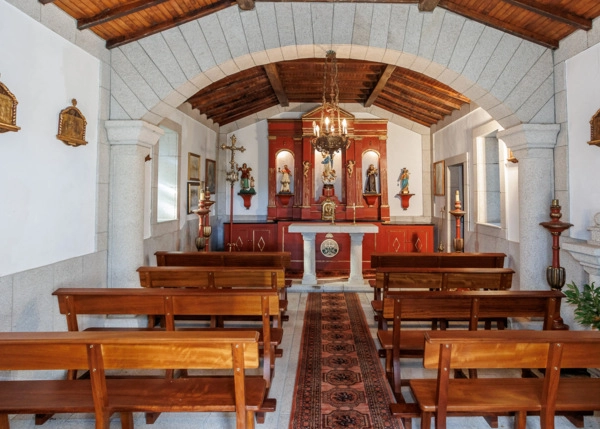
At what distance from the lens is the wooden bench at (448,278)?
4066 mm

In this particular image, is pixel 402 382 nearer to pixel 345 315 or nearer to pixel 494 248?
pixel 345 315

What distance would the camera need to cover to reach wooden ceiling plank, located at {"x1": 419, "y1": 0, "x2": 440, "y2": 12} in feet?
13.0

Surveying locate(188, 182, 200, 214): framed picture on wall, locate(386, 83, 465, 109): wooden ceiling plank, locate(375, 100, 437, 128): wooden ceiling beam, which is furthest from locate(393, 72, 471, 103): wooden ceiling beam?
locate(188, 182, 200, 214): framed picture on wall

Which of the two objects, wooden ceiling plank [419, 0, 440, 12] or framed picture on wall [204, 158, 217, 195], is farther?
framed picture on wall [204, 158, 217, 195]

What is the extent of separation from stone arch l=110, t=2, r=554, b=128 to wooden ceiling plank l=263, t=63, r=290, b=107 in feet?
6.85

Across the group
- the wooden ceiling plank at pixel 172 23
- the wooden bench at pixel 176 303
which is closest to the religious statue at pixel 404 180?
the wooden ceiling plank at pixel 172 23

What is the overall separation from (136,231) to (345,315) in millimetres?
2746

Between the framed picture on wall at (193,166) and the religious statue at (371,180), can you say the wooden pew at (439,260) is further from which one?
A: the religious statue at (371,180)

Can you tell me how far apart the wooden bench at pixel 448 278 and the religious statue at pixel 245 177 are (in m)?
5.63

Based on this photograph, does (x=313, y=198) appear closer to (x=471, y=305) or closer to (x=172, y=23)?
(x=172, y=23)

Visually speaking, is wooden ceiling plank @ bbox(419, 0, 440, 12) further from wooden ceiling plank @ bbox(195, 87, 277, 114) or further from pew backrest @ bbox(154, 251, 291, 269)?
wooden ceiling plank @ bbox(195, 87, 277, 114)

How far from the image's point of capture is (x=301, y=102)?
9.44 metres

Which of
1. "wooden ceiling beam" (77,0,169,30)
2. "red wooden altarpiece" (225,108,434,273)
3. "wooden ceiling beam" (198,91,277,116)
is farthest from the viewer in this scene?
"red wooden altarpiece" (225,108,434,273)

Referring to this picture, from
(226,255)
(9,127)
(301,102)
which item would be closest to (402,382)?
(226,255)
